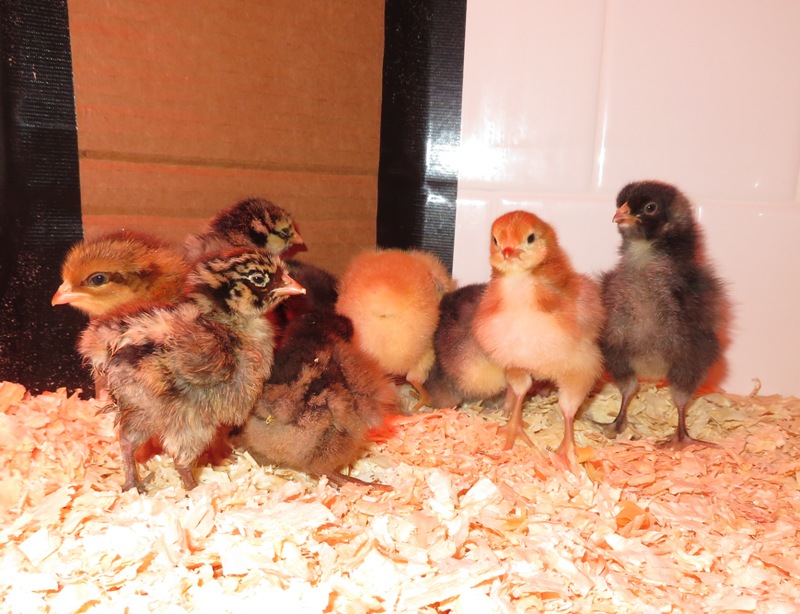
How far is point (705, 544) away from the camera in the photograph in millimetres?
1486

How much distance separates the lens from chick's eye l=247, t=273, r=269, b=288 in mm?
1536

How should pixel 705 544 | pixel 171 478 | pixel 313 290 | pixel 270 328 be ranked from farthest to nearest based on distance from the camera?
pixel 313 290 → pixel 171 478 → pixel 270 328 → pixel 705 544

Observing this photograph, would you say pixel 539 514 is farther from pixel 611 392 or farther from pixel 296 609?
pixel 611 392

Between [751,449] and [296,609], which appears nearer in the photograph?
[296,609]

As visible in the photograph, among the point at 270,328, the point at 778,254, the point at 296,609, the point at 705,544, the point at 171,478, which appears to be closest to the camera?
the point at 296,609

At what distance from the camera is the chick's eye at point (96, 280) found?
5.47 feet

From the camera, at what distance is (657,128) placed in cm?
236


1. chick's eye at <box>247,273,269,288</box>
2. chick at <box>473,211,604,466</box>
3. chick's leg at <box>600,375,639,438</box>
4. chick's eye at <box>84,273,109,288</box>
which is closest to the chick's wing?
chick's eye at <box>247,273,269,288</box>

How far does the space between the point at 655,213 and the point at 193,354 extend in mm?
1436

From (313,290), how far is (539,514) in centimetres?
95

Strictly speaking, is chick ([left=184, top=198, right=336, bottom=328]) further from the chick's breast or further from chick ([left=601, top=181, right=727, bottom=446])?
chick ([left=601, top=181, right=727, bottom=446])

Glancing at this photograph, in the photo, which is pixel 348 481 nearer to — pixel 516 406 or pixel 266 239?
pixel 516 406

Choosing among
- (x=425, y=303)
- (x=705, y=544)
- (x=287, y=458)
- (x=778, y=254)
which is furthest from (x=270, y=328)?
(x=778, y=254)

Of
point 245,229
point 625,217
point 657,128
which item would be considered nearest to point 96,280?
point 245,229
